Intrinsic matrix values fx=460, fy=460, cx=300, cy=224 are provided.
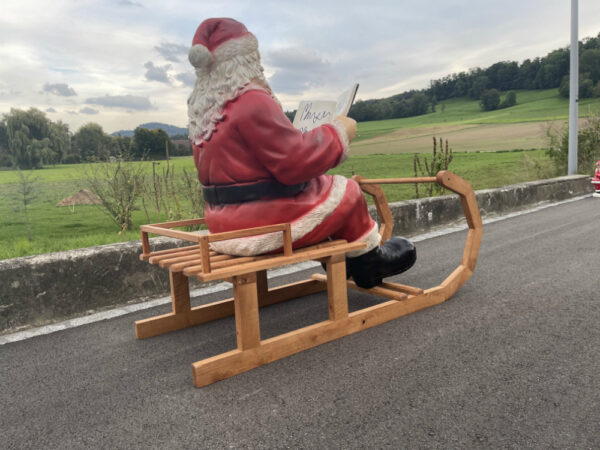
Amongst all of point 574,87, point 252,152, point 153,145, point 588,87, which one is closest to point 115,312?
point 252,152

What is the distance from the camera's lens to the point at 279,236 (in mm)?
2500

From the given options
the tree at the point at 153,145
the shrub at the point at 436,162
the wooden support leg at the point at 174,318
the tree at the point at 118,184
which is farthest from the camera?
the shrub at the point at 436,162

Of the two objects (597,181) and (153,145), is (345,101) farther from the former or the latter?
(597,181)

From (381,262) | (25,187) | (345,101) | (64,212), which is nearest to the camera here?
(345,101)

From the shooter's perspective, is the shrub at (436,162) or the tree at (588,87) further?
the tree at (588,87)

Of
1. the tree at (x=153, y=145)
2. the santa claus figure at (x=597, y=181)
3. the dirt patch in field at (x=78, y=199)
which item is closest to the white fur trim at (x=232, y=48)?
the tree at (x=153, y=145)

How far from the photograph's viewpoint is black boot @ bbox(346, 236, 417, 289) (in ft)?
9.96

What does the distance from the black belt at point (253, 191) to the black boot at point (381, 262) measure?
0.77m

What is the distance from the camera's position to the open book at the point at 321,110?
8.32 ft

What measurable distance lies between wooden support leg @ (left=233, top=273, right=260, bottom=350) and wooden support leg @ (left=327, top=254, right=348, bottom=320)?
20.2 inches

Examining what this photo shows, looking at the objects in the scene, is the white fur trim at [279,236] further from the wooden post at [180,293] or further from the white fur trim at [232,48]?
the white fur trim at [232,48]

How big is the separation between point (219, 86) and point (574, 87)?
34.6 feet

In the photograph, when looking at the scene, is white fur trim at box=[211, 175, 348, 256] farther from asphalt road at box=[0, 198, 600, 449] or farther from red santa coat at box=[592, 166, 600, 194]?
red santa coat at box=[592, 166, 600, 194]

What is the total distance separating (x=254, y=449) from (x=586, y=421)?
127 cm
